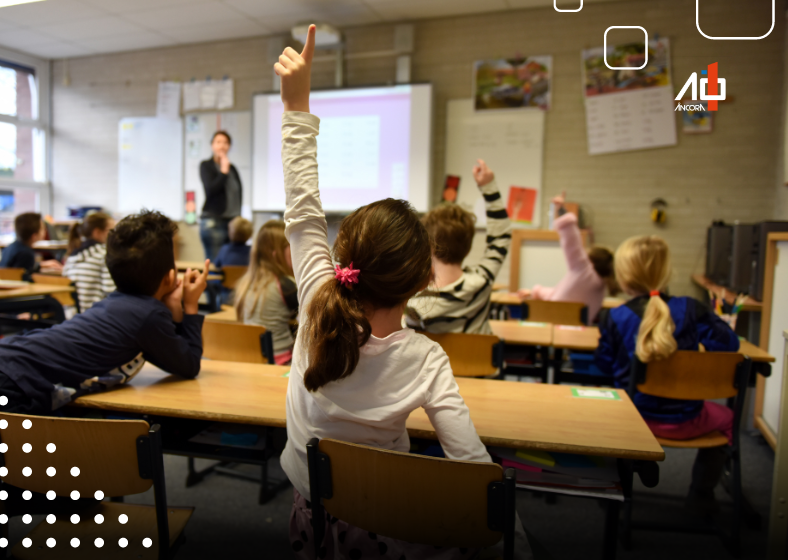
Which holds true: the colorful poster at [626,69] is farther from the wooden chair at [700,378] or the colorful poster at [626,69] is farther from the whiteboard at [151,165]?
the whiteboard at [151,165]

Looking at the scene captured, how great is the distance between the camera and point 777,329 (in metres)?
2.21

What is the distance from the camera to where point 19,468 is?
1.07m

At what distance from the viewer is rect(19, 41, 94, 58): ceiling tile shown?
256 inches

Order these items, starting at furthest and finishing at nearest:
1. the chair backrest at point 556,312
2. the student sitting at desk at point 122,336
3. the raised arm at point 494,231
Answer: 1. the chair backrest at point 556,312
2. the raised arm at point 494,231
3. the student sitting at desk at point 122,336

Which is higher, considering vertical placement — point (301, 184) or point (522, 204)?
point (522, 204)

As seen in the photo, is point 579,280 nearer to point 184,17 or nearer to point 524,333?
point 524,333

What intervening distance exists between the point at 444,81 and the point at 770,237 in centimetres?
368

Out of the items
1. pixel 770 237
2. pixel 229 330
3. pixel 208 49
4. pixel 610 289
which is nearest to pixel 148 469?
pixel 229 330

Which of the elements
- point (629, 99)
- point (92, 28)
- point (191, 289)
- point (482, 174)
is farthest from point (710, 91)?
point (92, 28)

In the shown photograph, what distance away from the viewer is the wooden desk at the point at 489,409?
1.09 metres

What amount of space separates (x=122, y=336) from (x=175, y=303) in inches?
7.1

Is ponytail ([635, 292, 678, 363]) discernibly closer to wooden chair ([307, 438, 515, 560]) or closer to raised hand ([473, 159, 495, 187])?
raised hand ([473, 159, 495, 187])

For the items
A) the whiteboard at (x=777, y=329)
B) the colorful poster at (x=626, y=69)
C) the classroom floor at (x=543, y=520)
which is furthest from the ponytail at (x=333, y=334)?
the colorful poster at (x=626, y=69)

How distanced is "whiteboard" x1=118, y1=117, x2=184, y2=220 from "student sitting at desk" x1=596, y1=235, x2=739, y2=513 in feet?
19.1
